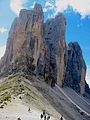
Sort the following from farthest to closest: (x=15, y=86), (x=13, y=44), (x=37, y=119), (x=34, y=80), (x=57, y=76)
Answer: (x=57, y=76), (x=13, y=44), (x=34, y=80), (x=15, y=86), (x=37, y=119)

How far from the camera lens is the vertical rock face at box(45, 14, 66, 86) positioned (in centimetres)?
17275

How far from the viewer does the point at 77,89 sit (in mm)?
198000

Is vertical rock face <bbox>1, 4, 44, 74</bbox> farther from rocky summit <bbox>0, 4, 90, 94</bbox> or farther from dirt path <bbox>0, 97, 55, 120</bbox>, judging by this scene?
dirt path <bbox>0, 97, 55, 120</bbox>

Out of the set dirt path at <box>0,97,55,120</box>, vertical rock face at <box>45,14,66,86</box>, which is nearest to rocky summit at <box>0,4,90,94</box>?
vertical rock face at <box>45,14,66,86</box>

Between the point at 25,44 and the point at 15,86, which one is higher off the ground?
the point at 25,44

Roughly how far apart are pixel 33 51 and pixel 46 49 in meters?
14.5

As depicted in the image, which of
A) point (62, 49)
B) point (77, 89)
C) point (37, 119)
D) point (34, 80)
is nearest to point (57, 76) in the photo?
point (62, 49)

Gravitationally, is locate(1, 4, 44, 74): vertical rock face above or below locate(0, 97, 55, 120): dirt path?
above

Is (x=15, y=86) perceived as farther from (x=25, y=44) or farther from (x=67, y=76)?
(x=67, y=76)

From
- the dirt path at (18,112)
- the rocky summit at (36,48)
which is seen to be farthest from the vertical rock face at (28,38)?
the dirt path at (18,112)

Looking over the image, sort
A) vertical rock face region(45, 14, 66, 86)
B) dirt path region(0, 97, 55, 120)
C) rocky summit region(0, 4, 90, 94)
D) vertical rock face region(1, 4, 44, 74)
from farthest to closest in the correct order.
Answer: vertical rock face region(45, 14, 66, 86) → vertical rock face region(1, 4, 44, 74) → rocky summit region(0, 4, 90, 94) → dirt path region(0, 97, 55, 120)

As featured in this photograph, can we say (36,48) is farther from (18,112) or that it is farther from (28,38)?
(18,112)

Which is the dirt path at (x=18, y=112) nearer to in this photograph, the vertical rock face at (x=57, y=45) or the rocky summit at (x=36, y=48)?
the rocky summit at (x=36, y=48)

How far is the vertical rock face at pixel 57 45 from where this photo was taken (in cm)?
17275
